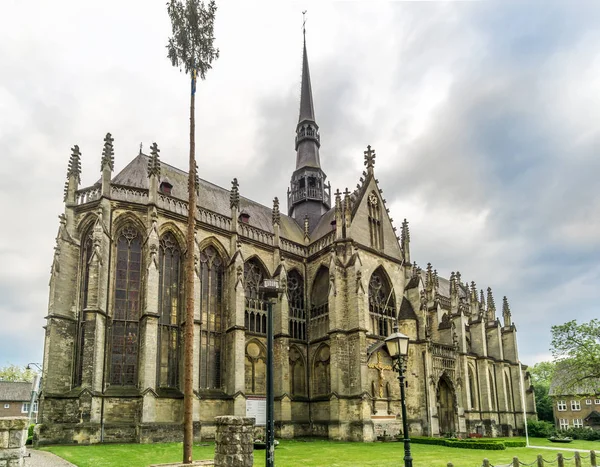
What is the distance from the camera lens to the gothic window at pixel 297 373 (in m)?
36.7

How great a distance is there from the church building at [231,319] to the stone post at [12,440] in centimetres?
1840

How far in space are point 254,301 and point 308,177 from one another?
56.2ft

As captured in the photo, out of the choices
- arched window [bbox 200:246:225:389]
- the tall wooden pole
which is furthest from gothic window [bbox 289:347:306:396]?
the tall wooden pole

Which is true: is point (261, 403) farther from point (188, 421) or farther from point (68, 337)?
point (188, 421)

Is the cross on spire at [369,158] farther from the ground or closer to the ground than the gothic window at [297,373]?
farther from the ground

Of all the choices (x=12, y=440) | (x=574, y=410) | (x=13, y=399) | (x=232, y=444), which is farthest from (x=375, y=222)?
(x=13, y=399)

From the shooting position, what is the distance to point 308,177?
48.7 metres

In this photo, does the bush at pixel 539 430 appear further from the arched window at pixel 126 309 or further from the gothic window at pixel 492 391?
the arched window at pixel 126 309

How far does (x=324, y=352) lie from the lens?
1448 inches

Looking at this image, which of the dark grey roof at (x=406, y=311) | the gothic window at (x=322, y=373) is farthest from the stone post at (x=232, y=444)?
the dark grey roof at (x=406, y=311)

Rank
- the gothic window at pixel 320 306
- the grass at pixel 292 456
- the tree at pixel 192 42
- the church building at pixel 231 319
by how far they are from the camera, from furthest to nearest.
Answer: the gothic window at pixel 320 306 → the church building at pixel 231 319 → the tree at pixel 192 42 → the grass at pixel 292 456

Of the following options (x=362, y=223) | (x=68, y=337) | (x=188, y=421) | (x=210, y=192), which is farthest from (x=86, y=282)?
(x=362, y=223)

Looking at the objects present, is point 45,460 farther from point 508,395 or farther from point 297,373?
point 508,395

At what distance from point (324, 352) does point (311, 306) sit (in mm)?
4047
